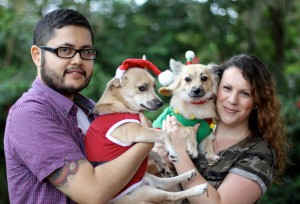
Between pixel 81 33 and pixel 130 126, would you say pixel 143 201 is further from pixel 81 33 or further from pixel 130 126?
pixel 81 33

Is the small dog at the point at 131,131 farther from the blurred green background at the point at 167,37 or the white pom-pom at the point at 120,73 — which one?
the blurred green background at the point at 167,37

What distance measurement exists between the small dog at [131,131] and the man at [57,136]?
0.11 m

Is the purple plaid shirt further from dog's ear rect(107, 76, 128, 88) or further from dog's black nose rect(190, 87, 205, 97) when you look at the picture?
dog's black nose rect(190, 87, 205, 97)

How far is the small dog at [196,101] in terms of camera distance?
10.0ft

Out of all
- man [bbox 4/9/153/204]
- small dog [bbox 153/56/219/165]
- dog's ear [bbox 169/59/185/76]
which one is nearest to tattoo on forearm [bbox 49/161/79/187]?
man [bbox 4/9/153/204]

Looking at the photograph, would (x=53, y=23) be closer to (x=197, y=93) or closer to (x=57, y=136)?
(x=57, y=136)

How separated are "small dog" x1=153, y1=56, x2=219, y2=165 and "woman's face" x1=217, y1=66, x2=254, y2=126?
9.9 inches

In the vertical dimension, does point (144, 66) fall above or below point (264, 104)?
above

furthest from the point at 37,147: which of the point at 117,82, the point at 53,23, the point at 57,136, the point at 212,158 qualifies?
the point at 212,158

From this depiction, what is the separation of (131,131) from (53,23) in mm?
735

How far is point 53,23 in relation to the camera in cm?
226

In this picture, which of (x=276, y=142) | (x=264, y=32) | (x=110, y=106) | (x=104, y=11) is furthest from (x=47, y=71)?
(x=264, y=32)

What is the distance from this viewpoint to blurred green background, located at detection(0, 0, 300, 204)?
18.6 ft

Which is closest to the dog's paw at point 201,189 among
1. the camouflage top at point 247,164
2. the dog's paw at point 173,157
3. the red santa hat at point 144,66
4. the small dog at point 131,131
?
the small dog at point 131,131
